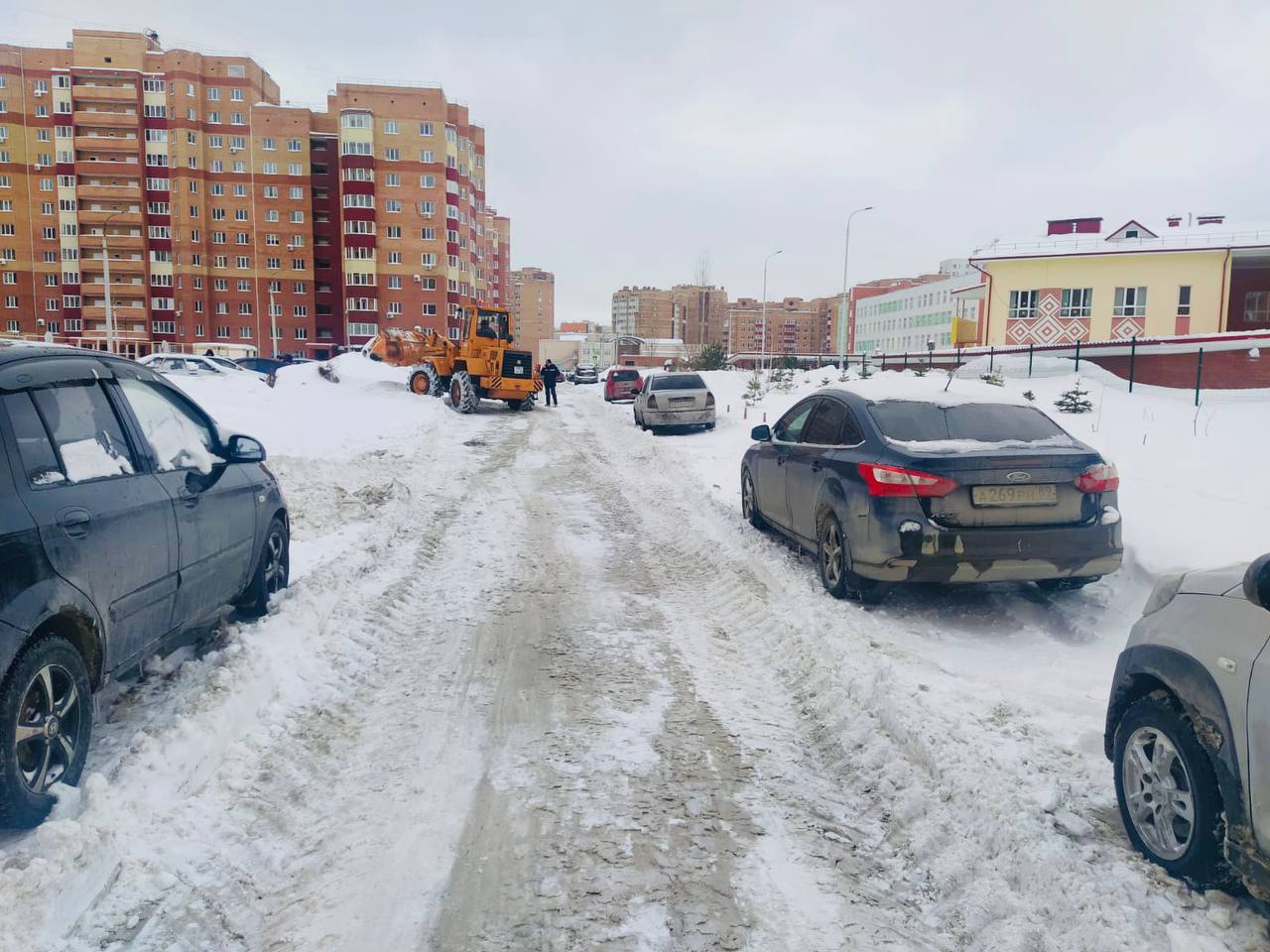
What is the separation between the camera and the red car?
114 ft

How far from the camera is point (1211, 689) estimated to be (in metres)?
2.82

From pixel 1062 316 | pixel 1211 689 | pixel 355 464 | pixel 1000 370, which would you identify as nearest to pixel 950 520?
pixel 1211 689

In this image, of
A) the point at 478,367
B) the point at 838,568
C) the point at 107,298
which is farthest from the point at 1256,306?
the point at 107,298

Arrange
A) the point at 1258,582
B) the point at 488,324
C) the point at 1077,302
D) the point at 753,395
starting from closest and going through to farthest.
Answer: the point at 1258,582 < the point at 488,324 < the point at 753,395 < the point at 1077,302

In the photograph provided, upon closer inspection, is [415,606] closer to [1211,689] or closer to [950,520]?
[950,520]

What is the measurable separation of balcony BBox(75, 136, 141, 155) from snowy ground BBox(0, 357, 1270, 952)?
278 feet

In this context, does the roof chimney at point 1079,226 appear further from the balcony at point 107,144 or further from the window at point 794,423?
the balcony at point 107,144

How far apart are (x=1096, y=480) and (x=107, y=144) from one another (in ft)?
297

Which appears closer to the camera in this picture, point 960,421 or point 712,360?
point 960,421

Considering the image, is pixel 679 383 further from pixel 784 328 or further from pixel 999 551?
pixel 784 328

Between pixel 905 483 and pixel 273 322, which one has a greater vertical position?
pixel 273 322

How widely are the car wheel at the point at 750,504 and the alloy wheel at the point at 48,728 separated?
6.86m

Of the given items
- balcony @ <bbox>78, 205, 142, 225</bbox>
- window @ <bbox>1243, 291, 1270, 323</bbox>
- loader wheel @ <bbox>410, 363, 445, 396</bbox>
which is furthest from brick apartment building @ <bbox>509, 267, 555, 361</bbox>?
loader wheel @ <bbox>410, 363, 445, 396</bbox>

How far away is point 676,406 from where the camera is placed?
20828 mm
